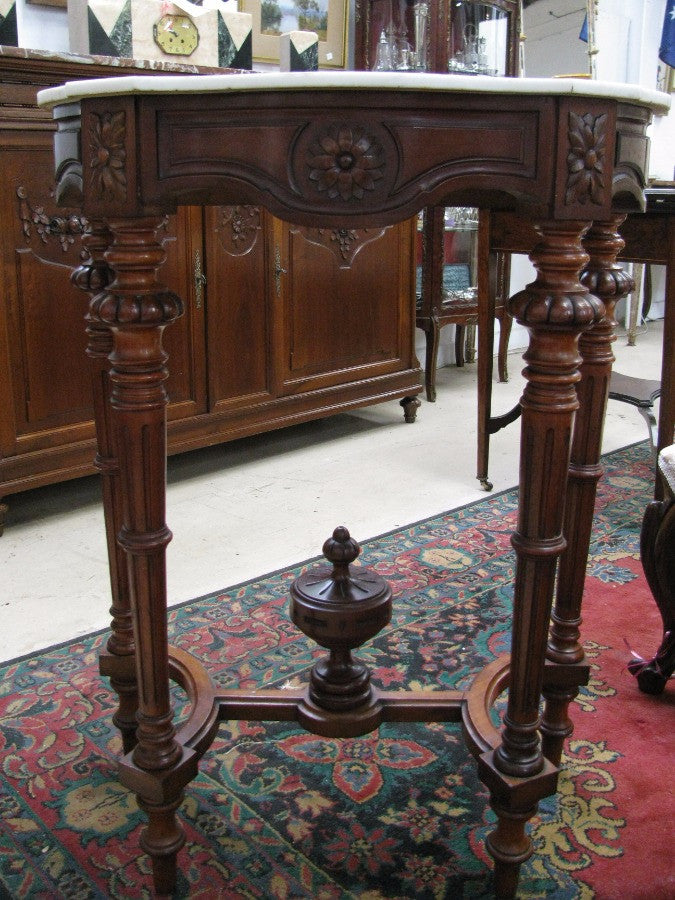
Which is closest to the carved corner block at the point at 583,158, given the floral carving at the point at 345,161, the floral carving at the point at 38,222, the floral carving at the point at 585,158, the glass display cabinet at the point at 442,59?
the floral carving at the point at 585,158

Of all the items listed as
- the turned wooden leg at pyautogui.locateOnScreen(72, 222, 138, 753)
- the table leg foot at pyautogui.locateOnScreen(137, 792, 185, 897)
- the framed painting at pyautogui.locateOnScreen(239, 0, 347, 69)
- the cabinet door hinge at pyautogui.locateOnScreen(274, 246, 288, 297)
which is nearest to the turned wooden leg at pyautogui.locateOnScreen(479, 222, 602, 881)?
the table leg foot at pyautogui.locateOnScreen(137, 792, 185, 897)

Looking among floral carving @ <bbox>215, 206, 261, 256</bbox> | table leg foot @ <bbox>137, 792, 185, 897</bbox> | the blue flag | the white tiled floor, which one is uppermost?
the blue flag

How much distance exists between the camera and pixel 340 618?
54.4 inches

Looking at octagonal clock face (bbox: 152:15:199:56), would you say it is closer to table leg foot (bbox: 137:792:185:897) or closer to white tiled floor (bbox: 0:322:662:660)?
white tiled floor (bbox: 0:322:662:660)

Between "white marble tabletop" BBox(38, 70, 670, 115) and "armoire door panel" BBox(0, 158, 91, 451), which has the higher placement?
"white marble tabletop" BBox(38, 70, 670, 115)

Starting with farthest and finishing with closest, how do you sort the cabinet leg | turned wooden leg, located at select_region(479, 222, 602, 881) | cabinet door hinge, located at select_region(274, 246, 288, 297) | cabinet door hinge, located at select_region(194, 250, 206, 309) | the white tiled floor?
the cabinet leg, cabinet door hinge, located at select_region(274, 246, 288, 297), cabinet door hinge, located at select_region(194, 250, 206, 309), the white tiled floor, turned wooden leg, located at select_region(479, 222, 602, 881)

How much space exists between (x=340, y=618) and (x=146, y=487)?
0.41m

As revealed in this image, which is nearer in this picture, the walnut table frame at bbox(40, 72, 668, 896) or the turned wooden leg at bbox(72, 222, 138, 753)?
the walnut table frame at bbox(40, 72, 668, 896)

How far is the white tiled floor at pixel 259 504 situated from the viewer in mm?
2246

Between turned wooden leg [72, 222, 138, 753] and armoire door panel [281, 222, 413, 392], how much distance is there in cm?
188

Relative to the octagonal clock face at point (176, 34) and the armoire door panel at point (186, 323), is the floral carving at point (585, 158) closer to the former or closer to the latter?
the armoire door panel at point (186, 323)

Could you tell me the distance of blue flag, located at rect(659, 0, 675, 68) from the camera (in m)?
6.33

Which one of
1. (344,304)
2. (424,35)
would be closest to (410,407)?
(344,304)

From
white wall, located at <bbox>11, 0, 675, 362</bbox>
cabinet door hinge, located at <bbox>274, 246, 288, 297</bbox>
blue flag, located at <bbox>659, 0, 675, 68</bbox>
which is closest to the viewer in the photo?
cabinet door hinge, located at <bbox>274, 246, 288, 297</bbox>
